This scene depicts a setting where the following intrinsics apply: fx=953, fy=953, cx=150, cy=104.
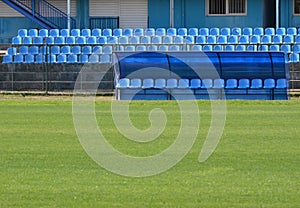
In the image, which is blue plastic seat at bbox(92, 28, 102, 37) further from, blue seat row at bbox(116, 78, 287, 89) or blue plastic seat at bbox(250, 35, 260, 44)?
blue seat row at bbox(116, 78, 287, 89)

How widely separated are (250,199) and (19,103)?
69.9 feet

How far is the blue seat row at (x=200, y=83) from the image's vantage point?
35.3 meters

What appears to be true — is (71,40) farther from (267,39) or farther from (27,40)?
(267,39)

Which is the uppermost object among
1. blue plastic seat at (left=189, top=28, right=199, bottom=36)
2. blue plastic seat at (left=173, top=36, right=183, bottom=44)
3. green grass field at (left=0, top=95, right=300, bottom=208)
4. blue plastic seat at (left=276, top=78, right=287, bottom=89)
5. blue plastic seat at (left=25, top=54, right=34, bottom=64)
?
blue plastic seat at (left=189, top=28, right=199, bottom=36)

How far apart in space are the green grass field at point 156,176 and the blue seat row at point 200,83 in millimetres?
11805

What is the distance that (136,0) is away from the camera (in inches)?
1903

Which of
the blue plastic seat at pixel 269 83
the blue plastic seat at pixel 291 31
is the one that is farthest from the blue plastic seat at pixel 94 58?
the blue plastic seat at pixel 291 31

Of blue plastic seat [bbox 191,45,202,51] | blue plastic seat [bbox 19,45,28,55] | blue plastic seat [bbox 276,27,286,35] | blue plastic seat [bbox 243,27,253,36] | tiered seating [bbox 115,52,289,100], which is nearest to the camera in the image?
tiered seating [bbox 115,52,289,100]

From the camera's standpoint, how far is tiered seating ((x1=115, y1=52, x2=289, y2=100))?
3531 cm

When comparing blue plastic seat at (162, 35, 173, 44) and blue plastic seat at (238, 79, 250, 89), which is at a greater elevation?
blue plastic seat at (162, 35, 173, 44)

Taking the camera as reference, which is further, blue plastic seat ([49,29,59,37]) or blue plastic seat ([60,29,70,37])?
blue plastic seat ([60,29,70,37])

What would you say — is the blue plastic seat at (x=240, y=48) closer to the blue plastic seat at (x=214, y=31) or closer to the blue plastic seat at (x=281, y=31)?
the blue plastic seat at (x=214, y=31)

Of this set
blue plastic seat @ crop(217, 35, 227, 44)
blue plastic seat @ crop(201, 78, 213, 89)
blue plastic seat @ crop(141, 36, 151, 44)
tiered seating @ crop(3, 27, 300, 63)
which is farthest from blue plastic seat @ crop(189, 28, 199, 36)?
blue plastic seat @ crop(201, 78, 213, 89)

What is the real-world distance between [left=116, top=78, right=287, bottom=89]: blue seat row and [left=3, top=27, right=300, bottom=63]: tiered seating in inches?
80.9
